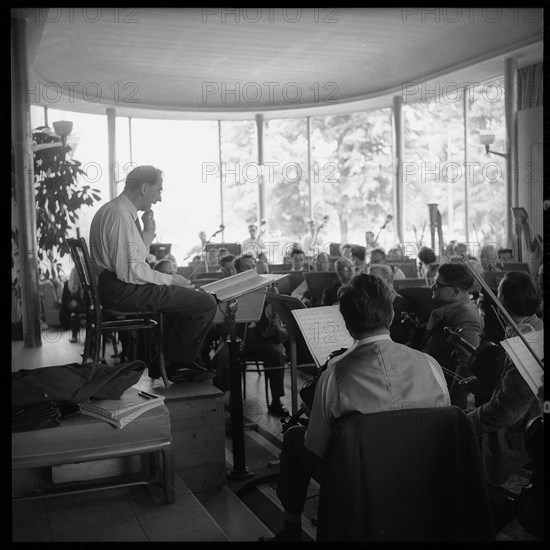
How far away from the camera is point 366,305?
2111 millimetres

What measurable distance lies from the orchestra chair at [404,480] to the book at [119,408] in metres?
0.91

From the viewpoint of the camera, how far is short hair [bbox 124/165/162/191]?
11.1 ft

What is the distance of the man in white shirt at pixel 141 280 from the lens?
11.0 ft

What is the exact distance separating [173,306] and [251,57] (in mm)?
6195

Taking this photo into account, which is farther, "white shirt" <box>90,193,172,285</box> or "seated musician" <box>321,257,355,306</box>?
"seated musician" <box>321,257,355,306</box>

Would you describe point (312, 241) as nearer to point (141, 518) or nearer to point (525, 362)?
point (141, 518)

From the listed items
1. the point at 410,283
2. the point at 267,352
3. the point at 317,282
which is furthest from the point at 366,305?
the point at 317,282

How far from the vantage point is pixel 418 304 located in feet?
13.9

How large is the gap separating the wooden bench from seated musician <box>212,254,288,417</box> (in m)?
2.06

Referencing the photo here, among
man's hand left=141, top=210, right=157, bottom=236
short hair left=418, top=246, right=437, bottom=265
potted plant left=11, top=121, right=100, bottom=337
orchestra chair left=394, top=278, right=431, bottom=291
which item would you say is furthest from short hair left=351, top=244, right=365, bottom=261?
man's hand left=141, top=210, right=157, bottom=236

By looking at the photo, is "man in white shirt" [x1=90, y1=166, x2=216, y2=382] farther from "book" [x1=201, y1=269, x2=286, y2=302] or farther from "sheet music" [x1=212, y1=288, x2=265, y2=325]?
"sheet music" [x1=212, y1=288, x2=265, y2=325]

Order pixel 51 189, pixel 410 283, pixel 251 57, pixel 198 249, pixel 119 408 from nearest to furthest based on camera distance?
pixel 119 408 < pixel 410 283 < pixel 51 189 < pixel 251 57 < pixel 198 249

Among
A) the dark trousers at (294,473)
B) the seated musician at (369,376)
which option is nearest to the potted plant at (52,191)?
the dark trousers at (294,473)
